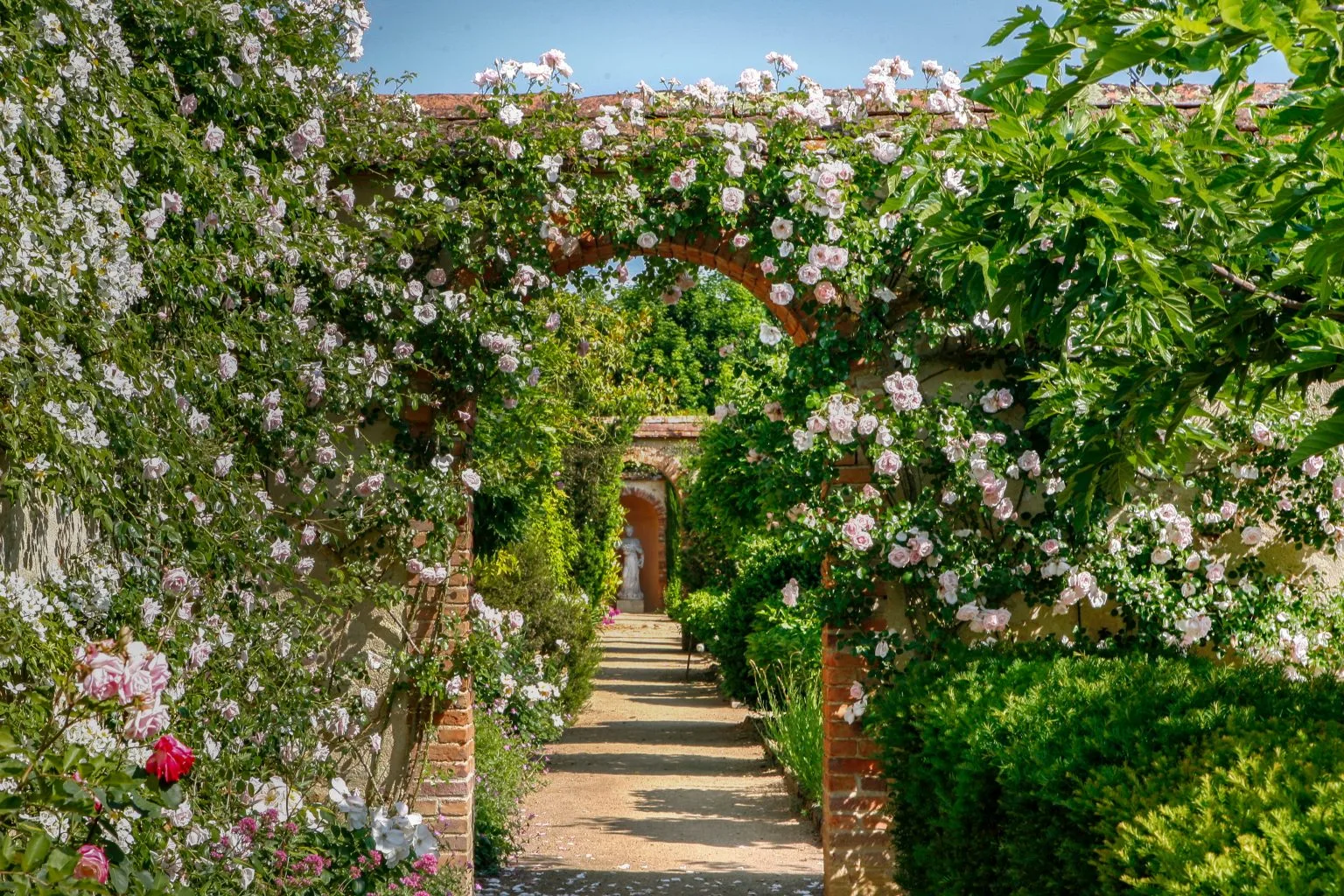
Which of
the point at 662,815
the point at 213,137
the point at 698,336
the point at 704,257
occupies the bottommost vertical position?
the point at 662,815

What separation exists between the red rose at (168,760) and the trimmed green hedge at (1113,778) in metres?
2.01

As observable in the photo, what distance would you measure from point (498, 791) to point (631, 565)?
70.4 ft

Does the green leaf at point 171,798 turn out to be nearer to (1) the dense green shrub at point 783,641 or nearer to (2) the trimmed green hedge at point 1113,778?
(2) the trimmed green hedge at point 1113,778

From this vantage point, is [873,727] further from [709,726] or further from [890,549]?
[709,726]

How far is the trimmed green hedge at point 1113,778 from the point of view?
2557 mm

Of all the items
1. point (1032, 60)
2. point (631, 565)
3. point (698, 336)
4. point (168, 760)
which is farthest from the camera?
point (698, 336)

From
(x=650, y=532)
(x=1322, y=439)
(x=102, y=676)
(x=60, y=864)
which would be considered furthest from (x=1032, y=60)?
(x=650, y=532)

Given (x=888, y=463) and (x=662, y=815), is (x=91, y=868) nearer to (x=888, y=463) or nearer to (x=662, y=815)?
(x=888, y=463)

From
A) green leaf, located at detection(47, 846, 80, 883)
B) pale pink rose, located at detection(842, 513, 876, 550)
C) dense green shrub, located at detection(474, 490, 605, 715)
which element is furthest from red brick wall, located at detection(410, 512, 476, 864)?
green leaf, located at detection(47, 846, 80, 883)

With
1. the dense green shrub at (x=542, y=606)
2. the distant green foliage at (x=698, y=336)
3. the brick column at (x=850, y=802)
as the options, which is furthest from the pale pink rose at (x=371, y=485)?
the distant green foliage at (x=698, y=336)

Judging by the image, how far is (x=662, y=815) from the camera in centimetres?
805

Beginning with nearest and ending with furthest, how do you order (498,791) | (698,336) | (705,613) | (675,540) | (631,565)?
1. (498,791)
2. (705,613)
3. (675,540)
4. (631,565)
5. (698,336)

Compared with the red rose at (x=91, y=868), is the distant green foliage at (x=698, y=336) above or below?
above

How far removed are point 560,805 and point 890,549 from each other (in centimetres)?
374
